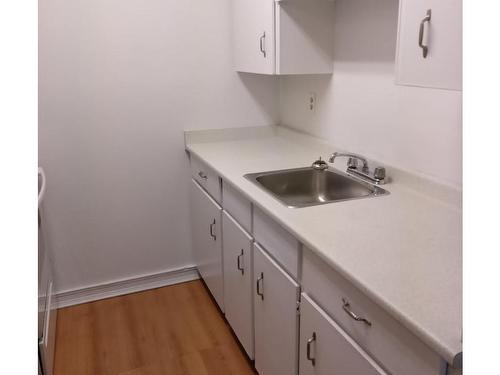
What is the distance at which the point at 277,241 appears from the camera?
1.61m

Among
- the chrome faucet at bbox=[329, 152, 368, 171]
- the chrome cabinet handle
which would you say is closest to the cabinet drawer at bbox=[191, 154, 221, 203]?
the chrome faucet at bbox=[329, 152, 368, 171]

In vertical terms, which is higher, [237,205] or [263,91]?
[263,91]

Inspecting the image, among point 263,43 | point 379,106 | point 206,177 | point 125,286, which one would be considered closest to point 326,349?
point 379,106

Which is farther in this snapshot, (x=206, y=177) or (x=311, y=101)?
(x=311, y=101)

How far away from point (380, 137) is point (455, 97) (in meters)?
0.47

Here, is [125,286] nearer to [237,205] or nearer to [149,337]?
[149,337]

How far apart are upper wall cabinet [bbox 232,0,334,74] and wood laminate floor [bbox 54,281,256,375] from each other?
1.48m

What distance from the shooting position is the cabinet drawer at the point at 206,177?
89.2 inches

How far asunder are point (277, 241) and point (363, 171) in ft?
2.16

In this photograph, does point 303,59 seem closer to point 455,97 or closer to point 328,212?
point 455,97

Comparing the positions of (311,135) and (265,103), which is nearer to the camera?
(311,135)
